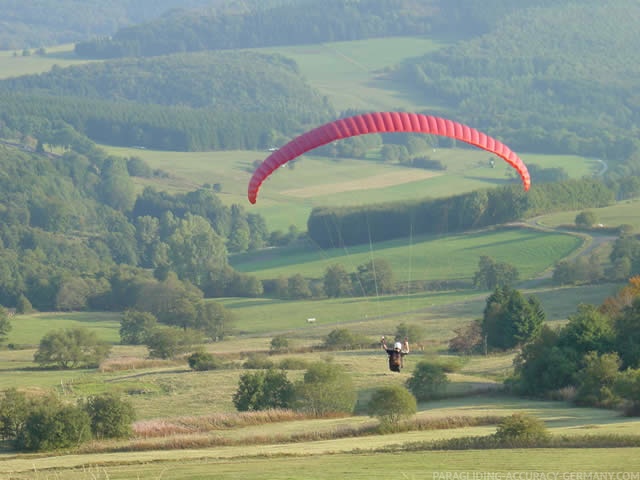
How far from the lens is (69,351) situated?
8712 cm

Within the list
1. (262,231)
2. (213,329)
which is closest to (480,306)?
(213,329)

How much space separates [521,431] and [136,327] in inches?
2377

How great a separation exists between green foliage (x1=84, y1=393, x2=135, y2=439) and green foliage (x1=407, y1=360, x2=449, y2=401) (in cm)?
1647

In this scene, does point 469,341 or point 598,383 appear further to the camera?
point 469,341

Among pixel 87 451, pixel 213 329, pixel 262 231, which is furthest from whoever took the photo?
pixel 262 231

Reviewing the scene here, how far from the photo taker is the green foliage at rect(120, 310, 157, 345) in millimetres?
104812

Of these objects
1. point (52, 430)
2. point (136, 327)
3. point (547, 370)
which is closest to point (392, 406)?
point (547, 370)

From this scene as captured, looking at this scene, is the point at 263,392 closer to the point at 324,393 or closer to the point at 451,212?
the point at 324,393

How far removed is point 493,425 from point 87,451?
16281mm

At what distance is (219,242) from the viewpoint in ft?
579

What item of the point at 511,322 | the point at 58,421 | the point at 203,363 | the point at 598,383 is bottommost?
the point at 598,383

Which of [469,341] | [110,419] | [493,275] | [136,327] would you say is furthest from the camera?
[493,275]

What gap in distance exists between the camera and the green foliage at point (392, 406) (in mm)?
55969

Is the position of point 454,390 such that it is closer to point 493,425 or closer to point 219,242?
point 493,425
